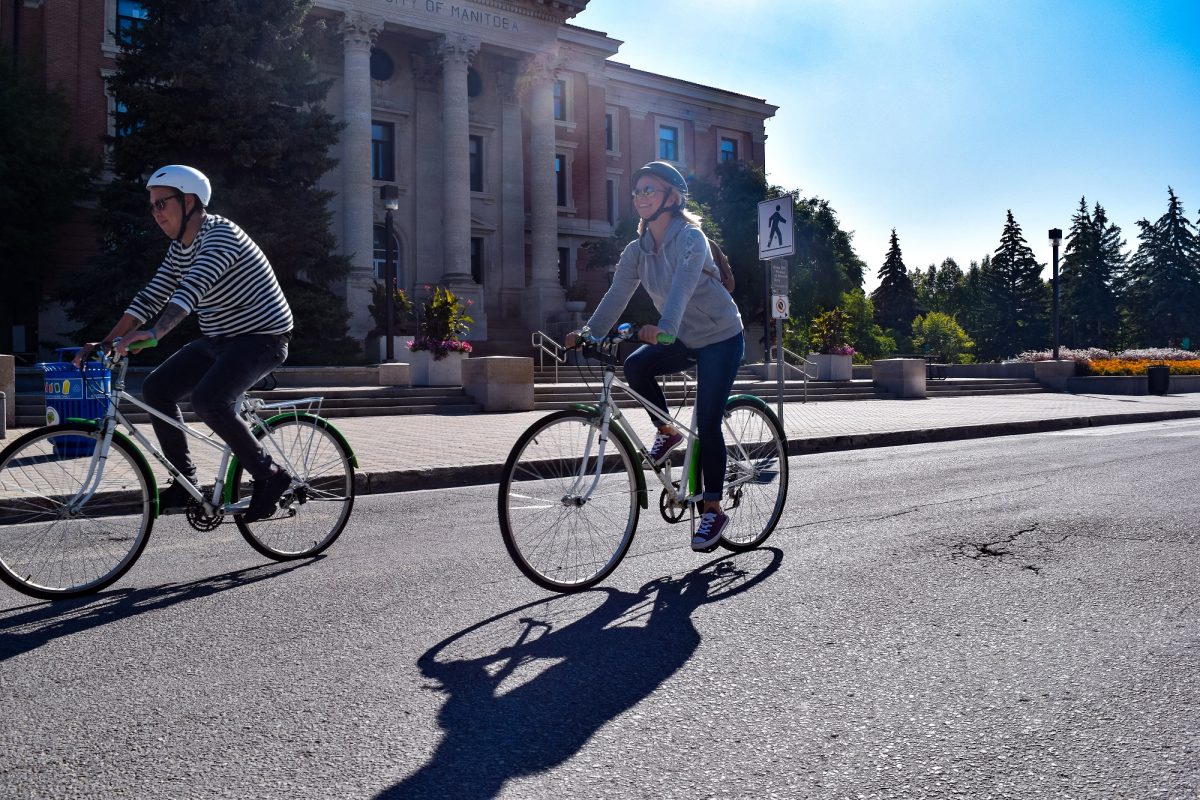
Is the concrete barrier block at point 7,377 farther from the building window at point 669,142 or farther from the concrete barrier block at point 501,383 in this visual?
the building window at point 669,142

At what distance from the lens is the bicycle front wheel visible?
4363 millimetres

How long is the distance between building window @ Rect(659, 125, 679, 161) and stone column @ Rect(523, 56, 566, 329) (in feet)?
41.2

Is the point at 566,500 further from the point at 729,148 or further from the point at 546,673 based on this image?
the point at 729,148

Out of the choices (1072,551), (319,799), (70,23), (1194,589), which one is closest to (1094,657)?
(1194,589)

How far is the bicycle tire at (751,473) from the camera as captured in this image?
5352 mm

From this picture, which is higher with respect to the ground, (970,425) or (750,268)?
(750,268)

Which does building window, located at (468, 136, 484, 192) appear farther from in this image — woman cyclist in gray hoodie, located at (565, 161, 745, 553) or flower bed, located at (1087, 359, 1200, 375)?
woman cyclist in gray hoodie, located at (565, 161, 745, 553)

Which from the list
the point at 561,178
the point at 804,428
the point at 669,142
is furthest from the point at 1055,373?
the point at 669,142

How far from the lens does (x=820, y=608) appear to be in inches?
163

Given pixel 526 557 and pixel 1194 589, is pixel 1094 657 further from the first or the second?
pixel 526 557

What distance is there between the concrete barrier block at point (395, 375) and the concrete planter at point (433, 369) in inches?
11.1

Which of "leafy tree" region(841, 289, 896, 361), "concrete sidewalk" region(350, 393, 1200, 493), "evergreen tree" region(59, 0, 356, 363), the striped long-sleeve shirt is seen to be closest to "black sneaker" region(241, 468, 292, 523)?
the striped long-sleeve shirt

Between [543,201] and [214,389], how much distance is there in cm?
3544

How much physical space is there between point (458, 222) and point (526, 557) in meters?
32.9
